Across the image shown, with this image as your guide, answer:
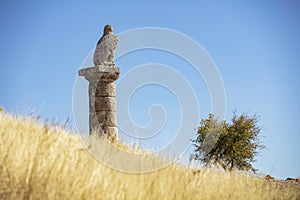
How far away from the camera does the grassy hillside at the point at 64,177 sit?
495cm

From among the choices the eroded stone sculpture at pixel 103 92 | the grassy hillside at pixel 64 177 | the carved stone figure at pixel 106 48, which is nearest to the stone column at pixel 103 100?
the eroded stone sculpture at pixel 103 92

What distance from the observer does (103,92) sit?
492 inches

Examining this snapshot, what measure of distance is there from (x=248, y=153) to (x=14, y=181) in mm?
17179

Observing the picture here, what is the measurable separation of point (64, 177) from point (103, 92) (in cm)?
744

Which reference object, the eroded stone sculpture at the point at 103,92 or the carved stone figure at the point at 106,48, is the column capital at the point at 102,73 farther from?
the carved stone figure at the point at 106,48

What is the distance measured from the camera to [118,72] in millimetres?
12445

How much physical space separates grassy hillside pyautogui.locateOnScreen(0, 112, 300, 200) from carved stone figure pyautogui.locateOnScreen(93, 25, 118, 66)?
18.0ft

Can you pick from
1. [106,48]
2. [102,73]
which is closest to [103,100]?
[102,73]

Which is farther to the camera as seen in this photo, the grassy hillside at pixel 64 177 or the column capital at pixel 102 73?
the column capital at pixel 102 73

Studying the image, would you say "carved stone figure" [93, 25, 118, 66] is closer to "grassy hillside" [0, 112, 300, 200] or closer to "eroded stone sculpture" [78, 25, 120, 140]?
"eroded stone sculpture" [78, 25, 120, 140]

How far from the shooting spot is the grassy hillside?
16.3 feet

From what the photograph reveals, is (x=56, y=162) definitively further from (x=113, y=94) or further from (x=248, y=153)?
(x=248, y=153)

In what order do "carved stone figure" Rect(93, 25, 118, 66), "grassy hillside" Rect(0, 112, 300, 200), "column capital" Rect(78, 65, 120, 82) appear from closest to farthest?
"grassy hillside" Rect(0, 112, 300, 200) → "column capital" Rect(78, 65, 120, 82) → "carved stone figure" Rect(93, 25, 118, 66)

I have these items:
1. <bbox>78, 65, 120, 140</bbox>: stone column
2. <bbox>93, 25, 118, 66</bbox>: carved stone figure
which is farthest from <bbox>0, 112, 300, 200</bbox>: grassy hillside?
<bbox>93, 25, 118, 66</bbox>: carved stone figure
